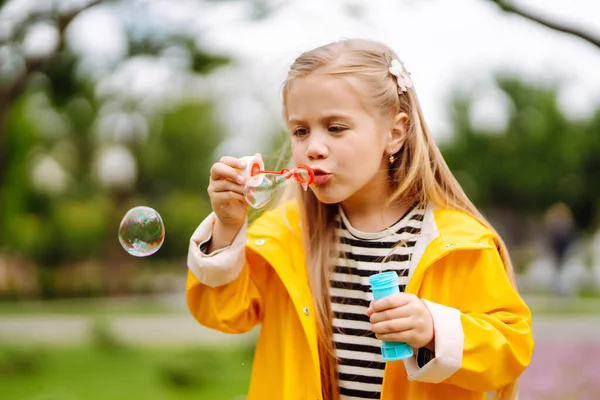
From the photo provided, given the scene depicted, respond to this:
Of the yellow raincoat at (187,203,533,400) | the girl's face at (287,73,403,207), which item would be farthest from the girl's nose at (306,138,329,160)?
the yellow raincoat at (187,203,533,400)

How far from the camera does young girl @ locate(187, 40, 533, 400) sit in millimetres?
1903

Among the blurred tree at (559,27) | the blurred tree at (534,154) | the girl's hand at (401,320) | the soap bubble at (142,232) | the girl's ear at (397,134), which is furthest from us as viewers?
the blurred tree at (534,154)

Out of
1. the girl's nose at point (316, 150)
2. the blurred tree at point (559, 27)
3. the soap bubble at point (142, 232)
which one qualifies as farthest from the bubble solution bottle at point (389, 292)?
the blurred tree at point (559, 27)

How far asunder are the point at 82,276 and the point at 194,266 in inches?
763

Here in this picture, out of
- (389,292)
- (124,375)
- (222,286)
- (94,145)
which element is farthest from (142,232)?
(94,145)

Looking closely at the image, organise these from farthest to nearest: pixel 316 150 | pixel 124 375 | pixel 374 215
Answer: pixel 124 375 → pixel 374 215 → pixel 316 150

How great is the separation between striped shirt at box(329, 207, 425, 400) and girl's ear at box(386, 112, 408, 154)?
18cm

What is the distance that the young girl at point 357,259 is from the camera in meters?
1.90

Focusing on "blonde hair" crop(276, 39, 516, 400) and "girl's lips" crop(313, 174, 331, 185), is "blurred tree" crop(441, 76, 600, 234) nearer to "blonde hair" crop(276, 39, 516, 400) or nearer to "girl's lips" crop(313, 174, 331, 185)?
"blonde hair" crop(276, 39, 516, 400)

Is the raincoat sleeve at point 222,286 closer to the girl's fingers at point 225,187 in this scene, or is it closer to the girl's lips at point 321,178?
the girl's fingers at point 225,187

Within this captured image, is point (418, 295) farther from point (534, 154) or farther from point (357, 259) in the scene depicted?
point (534, 154)

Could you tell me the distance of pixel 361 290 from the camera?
2.12m

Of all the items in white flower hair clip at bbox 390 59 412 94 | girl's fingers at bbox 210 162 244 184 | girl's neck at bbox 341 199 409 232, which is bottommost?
girl's neck at bbox 341 199 409 232

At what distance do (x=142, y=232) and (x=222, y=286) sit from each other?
0.52 m
